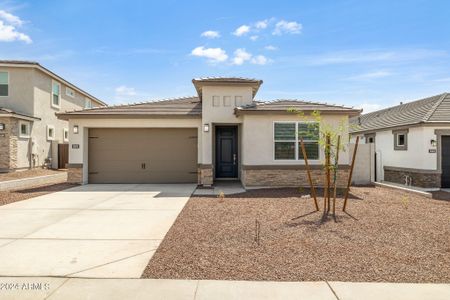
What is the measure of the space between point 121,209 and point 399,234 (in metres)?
7.11

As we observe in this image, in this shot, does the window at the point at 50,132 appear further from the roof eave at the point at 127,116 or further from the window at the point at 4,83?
the roof eave at the point at 127,116

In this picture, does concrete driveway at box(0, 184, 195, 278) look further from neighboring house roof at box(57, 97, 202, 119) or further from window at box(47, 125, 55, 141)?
window at box(47, 125, 55, 141)

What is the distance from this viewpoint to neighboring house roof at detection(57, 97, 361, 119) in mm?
12555

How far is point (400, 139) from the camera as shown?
15492mm

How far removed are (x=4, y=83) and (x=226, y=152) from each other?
14.6 meters

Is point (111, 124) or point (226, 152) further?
point (226, 152)

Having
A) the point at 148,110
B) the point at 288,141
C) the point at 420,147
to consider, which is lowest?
the point at 420,147

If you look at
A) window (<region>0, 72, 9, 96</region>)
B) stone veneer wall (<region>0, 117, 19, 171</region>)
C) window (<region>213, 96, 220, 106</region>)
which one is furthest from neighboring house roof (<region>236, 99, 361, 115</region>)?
window (<region>0, 72, 9, 96</region>)

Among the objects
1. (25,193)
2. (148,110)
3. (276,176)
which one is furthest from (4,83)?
(276,176)

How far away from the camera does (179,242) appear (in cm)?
576

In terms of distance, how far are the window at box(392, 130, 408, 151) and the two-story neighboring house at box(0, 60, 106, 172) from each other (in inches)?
807

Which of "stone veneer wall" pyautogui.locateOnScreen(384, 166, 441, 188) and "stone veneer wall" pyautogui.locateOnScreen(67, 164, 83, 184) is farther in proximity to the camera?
"stone veneer wall" pyautogui.locateOnScreen(67, 164, 83, 184)

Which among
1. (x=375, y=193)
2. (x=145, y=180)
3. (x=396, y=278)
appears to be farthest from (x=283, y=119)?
(x=396, y=278)

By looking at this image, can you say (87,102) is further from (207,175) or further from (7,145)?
(207,175)
